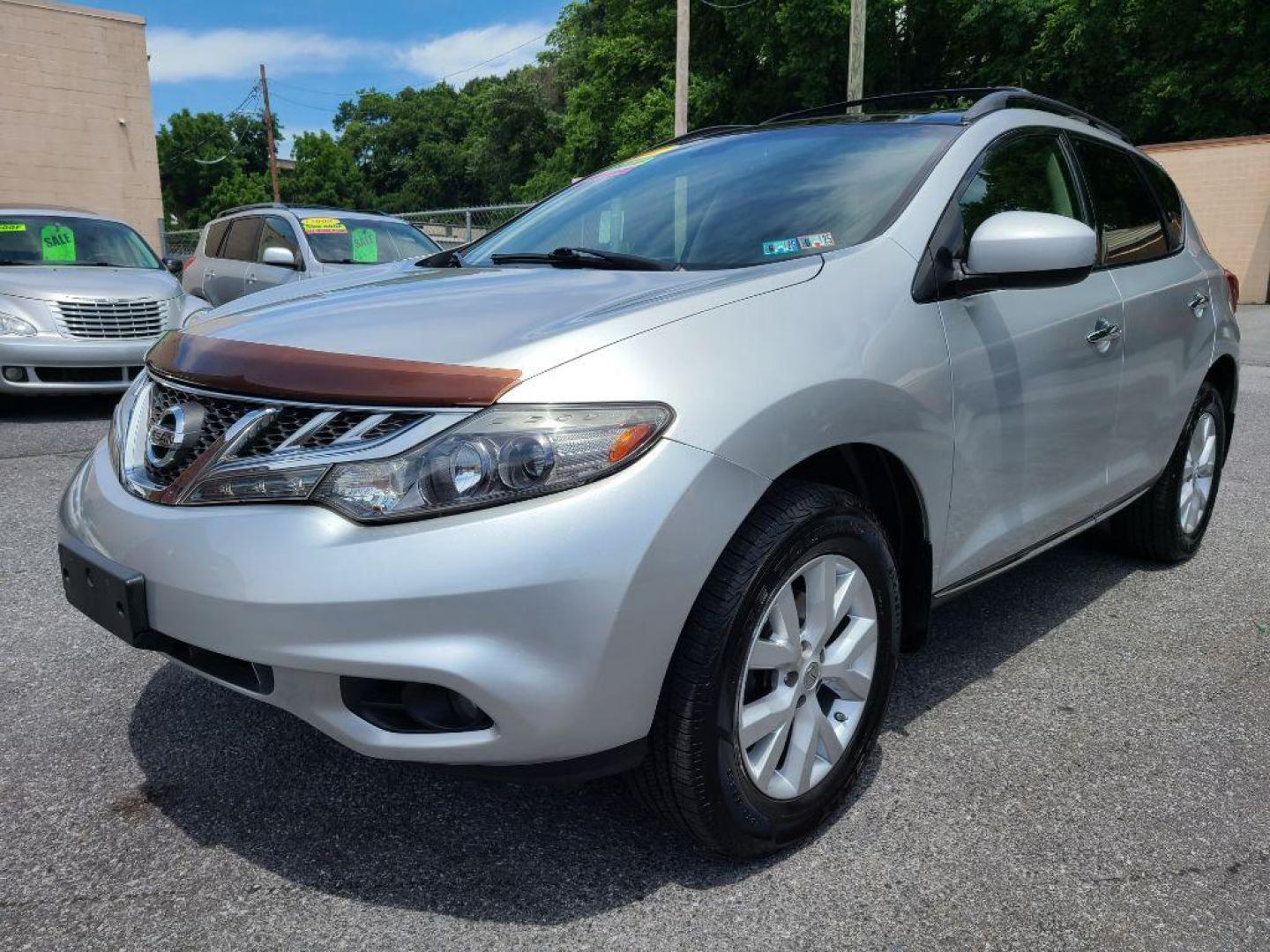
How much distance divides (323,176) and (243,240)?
7605cm

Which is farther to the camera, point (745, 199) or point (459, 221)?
point (459, 221)

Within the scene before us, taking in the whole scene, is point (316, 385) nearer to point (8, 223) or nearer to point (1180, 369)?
point (1180, 369)

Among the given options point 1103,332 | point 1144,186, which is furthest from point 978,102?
point 1144,186

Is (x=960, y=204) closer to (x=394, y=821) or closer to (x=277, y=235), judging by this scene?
(x=394, y=821)

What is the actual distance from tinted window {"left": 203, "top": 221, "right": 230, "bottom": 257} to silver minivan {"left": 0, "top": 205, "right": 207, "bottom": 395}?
104 inches

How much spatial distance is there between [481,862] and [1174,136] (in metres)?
29.8

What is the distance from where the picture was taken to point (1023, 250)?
2.37m

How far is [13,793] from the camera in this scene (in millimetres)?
2355

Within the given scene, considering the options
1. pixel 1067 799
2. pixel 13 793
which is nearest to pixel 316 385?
pixel 13 793

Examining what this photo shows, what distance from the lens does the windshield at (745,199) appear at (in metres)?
2.54

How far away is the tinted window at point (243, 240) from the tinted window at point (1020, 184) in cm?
844

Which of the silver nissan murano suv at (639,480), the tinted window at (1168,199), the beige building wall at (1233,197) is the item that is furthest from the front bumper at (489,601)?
the beige building wall at (1233,197)

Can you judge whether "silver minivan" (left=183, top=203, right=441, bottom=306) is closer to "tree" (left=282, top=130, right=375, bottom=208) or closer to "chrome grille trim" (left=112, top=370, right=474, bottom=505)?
"chrome grille trim" (left=112, top=370, right=474, bottom=505)

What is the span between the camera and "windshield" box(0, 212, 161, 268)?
788 cm
